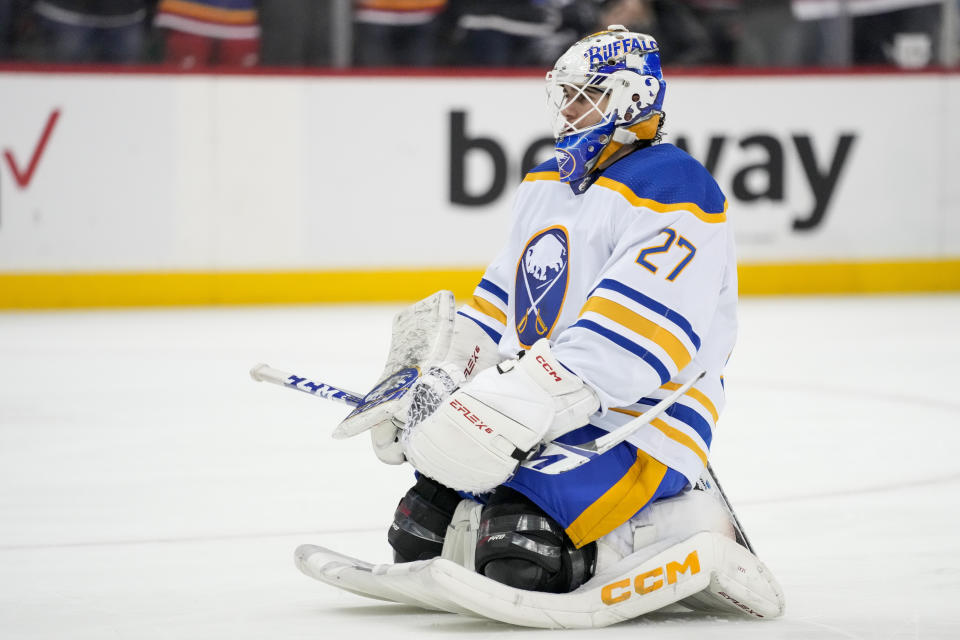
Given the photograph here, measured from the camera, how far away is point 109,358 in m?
5.36

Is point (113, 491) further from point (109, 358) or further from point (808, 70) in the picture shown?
point (808, 70)

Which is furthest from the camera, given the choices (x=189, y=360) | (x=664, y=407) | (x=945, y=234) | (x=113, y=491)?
(x=945, y=234)

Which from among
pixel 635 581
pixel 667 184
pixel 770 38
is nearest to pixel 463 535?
pixel 635 581

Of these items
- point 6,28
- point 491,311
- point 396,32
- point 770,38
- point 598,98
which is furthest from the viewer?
point 770,38

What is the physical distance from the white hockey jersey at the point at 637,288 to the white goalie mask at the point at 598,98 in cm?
5

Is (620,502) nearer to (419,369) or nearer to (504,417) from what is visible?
(504,417)

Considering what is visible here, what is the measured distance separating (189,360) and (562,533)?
10.8 feet

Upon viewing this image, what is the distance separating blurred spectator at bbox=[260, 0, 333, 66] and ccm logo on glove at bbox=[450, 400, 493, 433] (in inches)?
206

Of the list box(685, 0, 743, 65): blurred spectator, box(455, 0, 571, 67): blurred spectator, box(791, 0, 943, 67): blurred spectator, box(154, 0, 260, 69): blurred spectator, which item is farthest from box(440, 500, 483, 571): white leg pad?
box(791, 0, 943, 67): blurred spectator

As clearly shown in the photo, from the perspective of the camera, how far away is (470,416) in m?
2.10

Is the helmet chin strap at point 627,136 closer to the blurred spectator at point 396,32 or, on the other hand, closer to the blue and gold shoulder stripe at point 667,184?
the blue and gold shoulder stripe at point 667,184

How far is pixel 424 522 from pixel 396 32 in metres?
5.20

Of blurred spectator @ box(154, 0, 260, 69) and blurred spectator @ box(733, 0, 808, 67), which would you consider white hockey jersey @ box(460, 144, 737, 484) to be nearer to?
blurred spectator @ box(154, 0, 260, 69)

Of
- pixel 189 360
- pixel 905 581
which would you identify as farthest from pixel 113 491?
pixel 189 360
